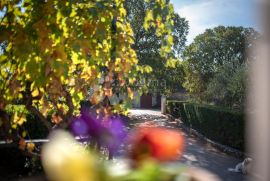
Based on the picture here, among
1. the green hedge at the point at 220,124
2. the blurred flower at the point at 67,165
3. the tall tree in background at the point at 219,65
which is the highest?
the tall tree in background at the point at 219,65

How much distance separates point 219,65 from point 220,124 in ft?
78.3

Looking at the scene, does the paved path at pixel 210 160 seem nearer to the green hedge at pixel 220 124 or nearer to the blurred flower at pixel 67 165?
the green hedge at pixel 220 124

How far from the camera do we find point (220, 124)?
53.7 ft

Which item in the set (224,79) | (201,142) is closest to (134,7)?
(224,79)

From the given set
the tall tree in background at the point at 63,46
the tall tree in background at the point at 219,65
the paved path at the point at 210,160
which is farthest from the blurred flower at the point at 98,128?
the tall tree in background at the point at 219,65

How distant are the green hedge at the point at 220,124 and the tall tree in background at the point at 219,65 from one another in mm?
5066

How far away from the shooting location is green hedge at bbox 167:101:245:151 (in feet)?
46.7

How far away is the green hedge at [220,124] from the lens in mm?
14234

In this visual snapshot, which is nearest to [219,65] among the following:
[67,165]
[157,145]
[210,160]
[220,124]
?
[220,124]

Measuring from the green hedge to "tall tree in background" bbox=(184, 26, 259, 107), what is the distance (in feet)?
16.6

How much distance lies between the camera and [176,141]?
97cm

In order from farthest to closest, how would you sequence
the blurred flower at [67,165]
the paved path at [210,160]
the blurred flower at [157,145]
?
the paved path at [210,160] < the blurred flower at [157,145] < the blurred flower at [67,165]

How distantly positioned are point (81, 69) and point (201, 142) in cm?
1475

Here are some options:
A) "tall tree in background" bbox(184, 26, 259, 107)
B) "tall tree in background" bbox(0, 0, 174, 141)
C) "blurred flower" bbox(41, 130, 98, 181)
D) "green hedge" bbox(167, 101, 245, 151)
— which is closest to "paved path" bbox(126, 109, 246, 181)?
"green hedge" bbox(167, 101, 245, 151)
